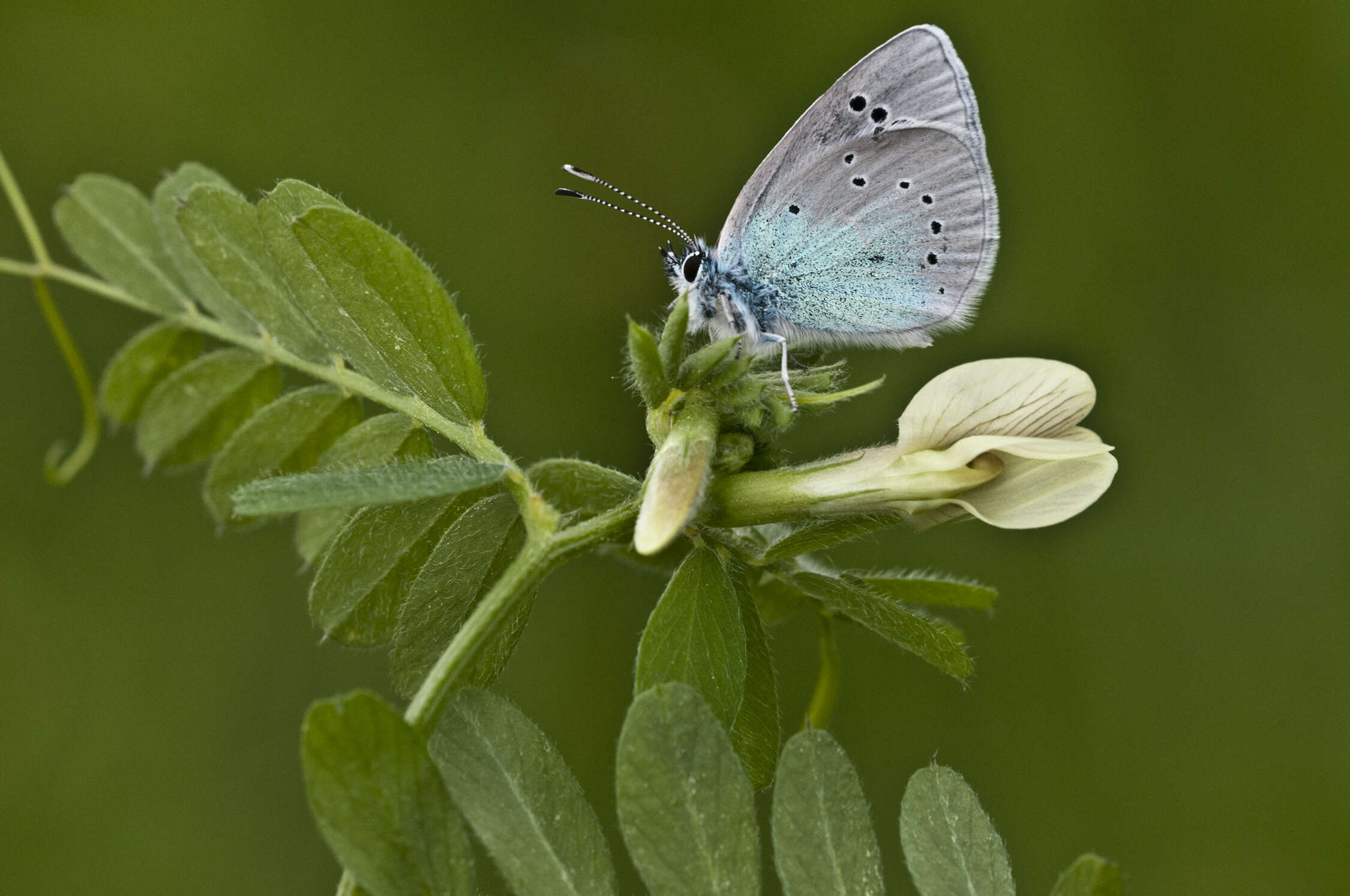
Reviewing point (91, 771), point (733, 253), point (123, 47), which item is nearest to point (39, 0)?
→ point (123, 47)

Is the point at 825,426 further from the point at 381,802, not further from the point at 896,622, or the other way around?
the point at 381,802

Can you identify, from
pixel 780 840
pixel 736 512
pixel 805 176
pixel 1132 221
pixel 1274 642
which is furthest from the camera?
pixel 1132 221

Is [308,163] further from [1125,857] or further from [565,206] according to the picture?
[1125,857]

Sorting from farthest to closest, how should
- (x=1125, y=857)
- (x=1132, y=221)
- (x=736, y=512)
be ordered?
1. (x=1132, y=221)
2. (x=1125, y=857)
3. (x=736, y=512)

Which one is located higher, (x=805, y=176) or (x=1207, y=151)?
(x=1207, y=151)

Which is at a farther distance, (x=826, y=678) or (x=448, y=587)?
(x=826, y=678)

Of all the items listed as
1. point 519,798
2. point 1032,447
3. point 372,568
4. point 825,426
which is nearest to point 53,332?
point 372,568

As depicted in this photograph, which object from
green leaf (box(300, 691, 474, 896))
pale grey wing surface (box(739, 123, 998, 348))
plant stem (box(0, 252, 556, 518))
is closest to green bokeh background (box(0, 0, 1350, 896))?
pale grey wing surface (box(739, 123, 998, 348))
